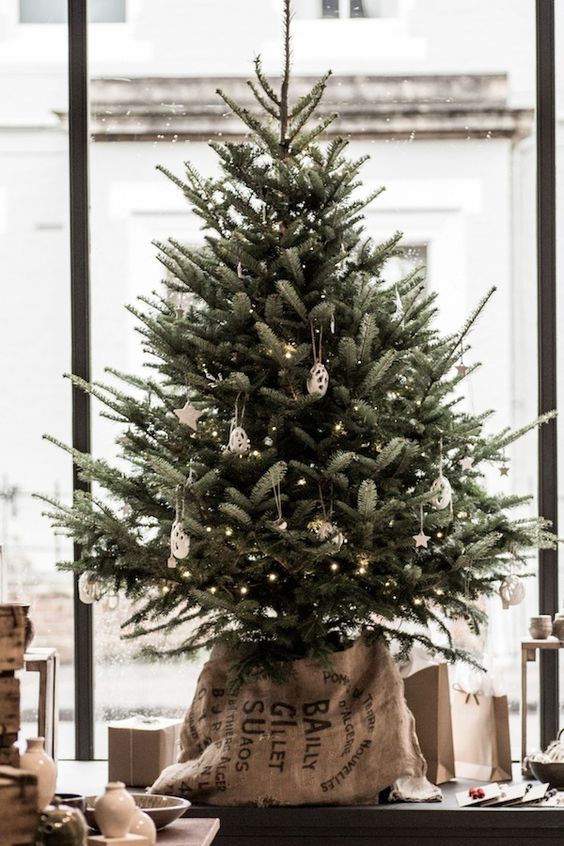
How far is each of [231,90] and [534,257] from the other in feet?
3.86

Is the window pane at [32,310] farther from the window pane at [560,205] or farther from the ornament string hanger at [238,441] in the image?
the window pane at [560,205]

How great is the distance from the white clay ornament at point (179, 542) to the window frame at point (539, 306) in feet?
2.92

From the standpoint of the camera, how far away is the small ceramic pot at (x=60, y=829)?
1954 mm

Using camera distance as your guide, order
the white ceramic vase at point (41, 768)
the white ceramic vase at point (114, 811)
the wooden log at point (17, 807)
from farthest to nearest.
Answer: the white ceramic vase at point (114, 811) < the white ceramic vase at point (41, 768) < the wooden log at point (17, 807)

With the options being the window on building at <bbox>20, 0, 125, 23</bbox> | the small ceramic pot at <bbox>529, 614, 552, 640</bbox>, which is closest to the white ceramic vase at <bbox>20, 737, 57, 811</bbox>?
the small ceramic pot at <bbox>529, 614, 552, 640</bbox>

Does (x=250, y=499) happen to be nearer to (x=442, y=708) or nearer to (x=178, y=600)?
(x=178, y=600)

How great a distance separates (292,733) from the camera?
337cm

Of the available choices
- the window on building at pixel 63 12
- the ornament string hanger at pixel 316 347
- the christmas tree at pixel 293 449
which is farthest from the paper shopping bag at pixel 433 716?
the window on building at pixel 63 12

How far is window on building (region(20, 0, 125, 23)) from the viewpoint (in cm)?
420

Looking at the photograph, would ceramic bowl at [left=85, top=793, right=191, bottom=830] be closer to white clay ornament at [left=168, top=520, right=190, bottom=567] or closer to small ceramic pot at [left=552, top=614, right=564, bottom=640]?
white clay ornament at [left=168, top=520, right=190, bottom=567]

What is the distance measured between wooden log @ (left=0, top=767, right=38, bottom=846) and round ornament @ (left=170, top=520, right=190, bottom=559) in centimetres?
135

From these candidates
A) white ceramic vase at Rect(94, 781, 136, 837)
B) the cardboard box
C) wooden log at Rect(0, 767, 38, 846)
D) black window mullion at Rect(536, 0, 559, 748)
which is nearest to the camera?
wooden log at Rect(0, 767, 38, 846)

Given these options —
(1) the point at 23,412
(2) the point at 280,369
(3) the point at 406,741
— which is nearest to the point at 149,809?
(3) the point at 406,741

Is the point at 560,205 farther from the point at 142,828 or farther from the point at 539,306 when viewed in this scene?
the point at 142,828
